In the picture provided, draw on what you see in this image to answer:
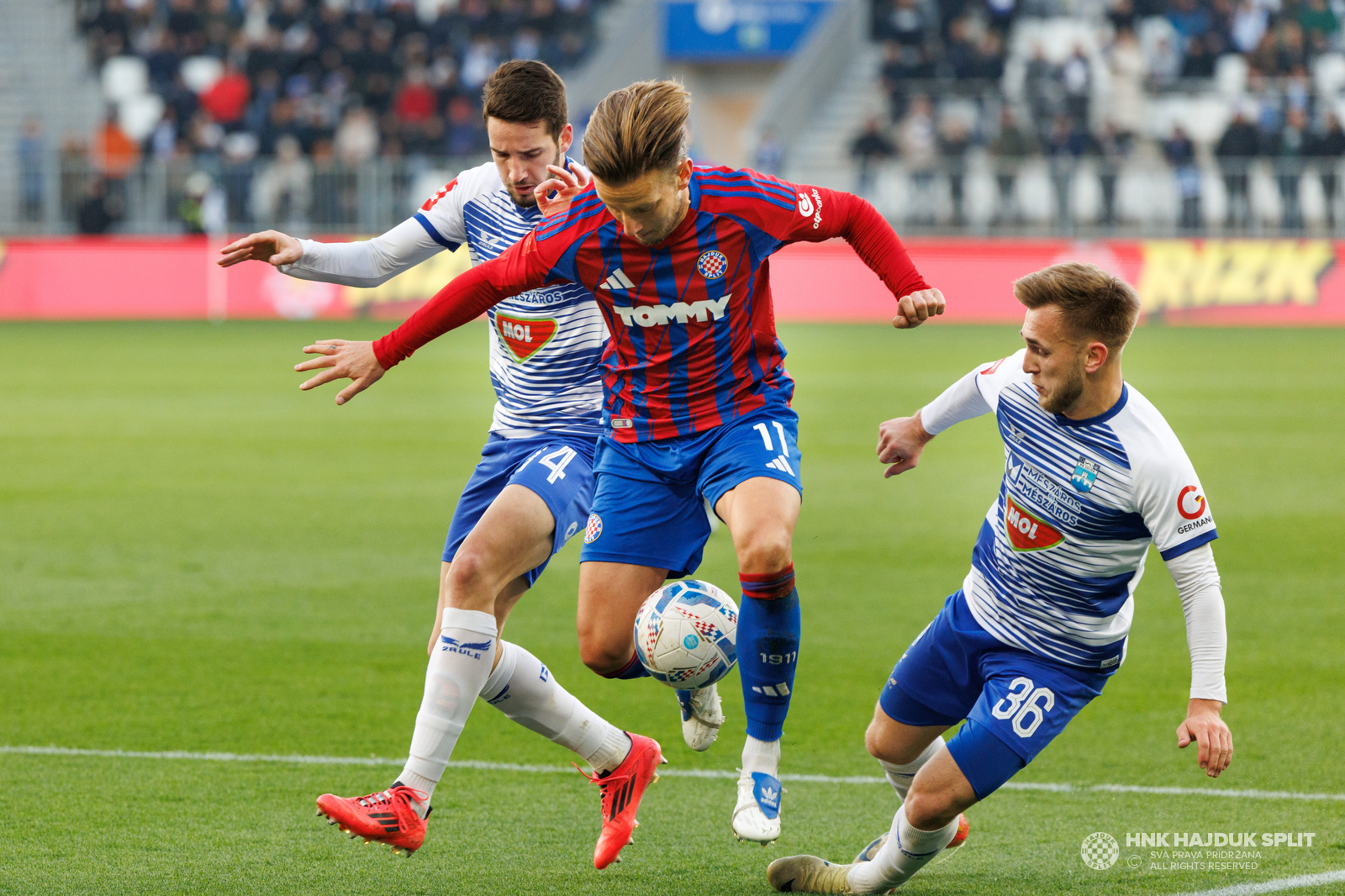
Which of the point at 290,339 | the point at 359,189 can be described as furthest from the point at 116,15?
the point at 290,339

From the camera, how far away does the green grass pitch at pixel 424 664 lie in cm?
511

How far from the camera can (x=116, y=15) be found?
3234cm

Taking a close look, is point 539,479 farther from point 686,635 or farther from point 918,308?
point 918,308

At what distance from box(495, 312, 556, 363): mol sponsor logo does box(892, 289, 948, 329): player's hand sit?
141 cm

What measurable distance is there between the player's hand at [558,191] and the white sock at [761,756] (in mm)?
1697

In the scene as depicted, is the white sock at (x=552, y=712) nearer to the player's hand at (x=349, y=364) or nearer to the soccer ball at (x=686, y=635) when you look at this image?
the soccer ball at (x=686, y=635)

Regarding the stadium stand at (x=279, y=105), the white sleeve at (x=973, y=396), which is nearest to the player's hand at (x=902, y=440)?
the white sleeve at (x=973, y=396)

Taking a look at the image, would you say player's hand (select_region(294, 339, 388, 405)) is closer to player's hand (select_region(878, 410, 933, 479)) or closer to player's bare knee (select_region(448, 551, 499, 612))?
player's bare knee (select_region(448, 551, 499, 612))

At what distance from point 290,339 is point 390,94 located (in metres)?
8.50

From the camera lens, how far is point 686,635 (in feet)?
17.0

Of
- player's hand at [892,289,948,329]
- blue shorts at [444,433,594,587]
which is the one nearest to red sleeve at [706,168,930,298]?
player's hand at [892,289,948,329]

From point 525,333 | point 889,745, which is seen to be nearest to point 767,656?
point 889,745

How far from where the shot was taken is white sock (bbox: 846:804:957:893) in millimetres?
4582

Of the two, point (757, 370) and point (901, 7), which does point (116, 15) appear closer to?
point (901, 7)
